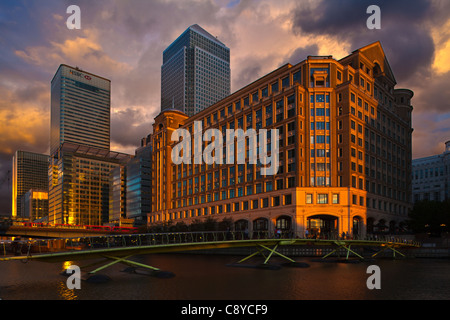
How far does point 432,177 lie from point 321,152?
9514 cm

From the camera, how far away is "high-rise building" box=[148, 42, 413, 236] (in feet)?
315

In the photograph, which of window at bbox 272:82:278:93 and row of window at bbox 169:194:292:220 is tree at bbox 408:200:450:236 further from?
window at bbox 272:82:278:93

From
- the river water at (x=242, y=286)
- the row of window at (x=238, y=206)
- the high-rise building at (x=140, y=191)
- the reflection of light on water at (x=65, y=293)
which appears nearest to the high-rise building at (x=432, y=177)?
the row of window at (x=238, y=206)

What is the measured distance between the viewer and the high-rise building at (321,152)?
96.1 meters

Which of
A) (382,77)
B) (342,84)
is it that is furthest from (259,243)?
(382,77)

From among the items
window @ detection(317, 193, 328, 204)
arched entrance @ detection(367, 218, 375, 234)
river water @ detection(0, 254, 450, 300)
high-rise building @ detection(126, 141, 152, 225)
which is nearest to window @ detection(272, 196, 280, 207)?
window @ detection(317, 193, 328, 204)

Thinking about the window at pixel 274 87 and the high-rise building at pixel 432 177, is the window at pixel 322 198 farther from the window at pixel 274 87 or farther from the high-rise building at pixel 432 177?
the high-rise building at pixel 432 177

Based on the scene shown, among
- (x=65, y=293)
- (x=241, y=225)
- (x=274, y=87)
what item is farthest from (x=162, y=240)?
(x=274, y=87)

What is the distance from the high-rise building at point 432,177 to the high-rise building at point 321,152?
4509 centimetres

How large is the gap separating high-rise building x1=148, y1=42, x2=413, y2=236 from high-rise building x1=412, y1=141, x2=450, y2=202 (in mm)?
45095

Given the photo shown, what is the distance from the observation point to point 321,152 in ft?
321
